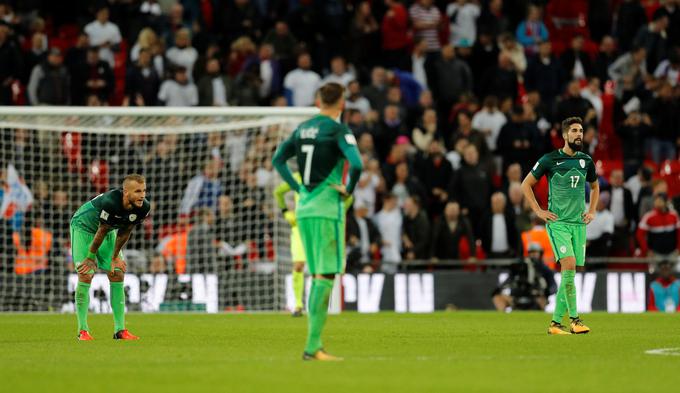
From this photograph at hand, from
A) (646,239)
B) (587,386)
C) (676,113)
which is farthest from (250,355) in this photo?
(676,113)

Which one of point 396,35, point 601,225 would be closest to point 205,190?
point 396,35

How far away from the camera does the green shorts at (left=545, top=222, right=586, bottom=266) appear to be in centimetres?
1570

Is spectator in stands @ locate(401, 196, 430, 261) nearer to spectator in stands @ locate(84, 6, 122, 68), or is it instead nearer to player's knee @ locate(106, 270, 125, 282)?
spectator in stands @ locate(84, 6, 122, 68)

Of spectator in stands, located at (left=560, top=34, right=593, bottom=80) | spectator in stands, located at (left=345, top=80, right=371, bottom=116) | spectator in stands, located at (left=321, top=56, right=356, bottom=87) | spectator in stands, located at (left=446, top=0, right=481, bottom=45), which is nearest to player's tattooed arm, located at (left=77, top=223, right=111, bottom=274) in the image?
spectator in stands, located at (left=345, top=80, right=371, bottom=116)

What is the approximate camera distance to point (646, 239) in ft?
83.0

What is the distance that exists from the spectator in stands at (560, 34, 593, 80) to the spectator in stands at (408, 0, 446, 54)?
2689mm

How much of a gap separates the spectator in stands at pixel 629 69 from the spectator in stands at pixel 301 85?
21.6 ft

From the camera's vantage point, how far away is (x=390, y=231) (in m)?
25.5

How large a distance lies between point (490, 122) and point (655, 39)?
483 cm

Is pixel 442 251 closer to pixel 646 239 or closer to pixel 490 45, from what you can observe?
pixel 646 239

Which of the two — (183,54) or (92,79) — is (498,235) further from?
(92,79)

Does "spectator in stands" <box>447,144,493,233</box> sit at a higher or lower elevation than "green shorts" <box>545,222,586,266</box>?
higher

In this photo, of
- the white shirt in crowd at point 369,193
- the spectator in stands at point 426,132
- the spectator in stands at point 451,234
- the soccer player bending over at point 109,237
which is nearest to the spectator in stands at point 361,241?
the white shirt in crowd at point 369,193

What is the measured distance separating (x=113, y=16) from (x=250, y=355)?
61.3 ft
